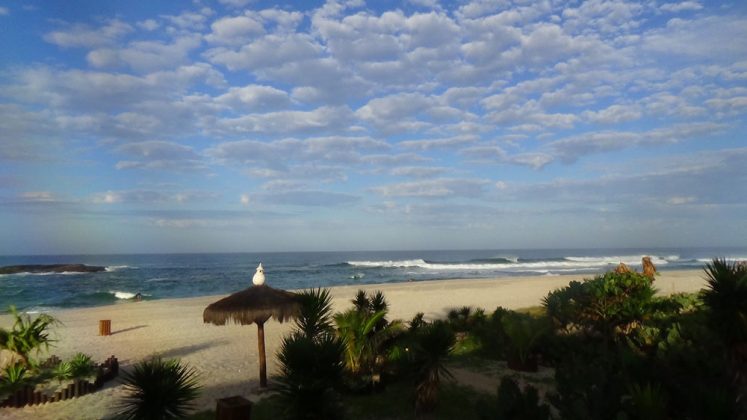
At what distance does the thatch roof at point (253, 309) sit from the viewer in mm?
8781

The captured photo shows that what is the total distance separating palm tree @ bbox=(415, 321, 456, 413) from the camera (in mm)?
6977

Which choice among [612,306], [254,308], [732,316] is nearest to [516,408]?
[732,316]

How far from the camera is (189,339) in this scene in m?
15.2

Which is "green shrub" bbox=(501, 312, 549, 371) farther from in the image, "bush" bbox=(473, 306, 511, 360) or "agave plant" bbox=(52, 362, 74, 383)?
"agave plant" bbox=(52, 362, 74, 383)

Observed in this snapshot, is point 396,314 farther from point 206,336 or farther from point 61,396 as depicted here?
point 61,396

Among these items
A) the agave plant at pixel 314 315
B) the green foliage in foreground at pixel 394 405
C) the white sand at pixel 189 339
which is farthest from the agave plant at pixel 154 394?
the agave plant at pixel 314 315

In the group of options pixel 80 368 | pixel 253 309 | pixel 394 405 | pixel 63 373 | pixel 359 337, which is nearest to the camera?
pixel 394 405

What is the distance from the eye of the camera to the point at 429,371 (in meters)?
7.23

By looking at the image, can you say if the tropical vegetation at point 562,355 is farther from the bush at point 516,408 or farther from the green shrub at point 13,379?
the green shrub at point 13,379

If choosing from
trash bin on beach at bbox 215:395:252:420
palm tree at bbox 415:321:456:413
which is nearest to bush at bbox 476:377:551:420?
palm tree at bbox 415:321:456:413

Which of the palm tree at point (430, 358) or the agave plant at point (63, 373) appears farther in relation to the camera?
the agave plant at point (63, 373)

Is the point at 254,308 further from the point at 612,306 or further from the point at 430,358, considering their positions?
the point at 612,306

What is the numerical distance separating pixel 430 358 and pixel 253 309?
11.2ft

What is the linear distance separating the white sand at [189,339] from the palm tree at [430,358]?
3381 millimetres
